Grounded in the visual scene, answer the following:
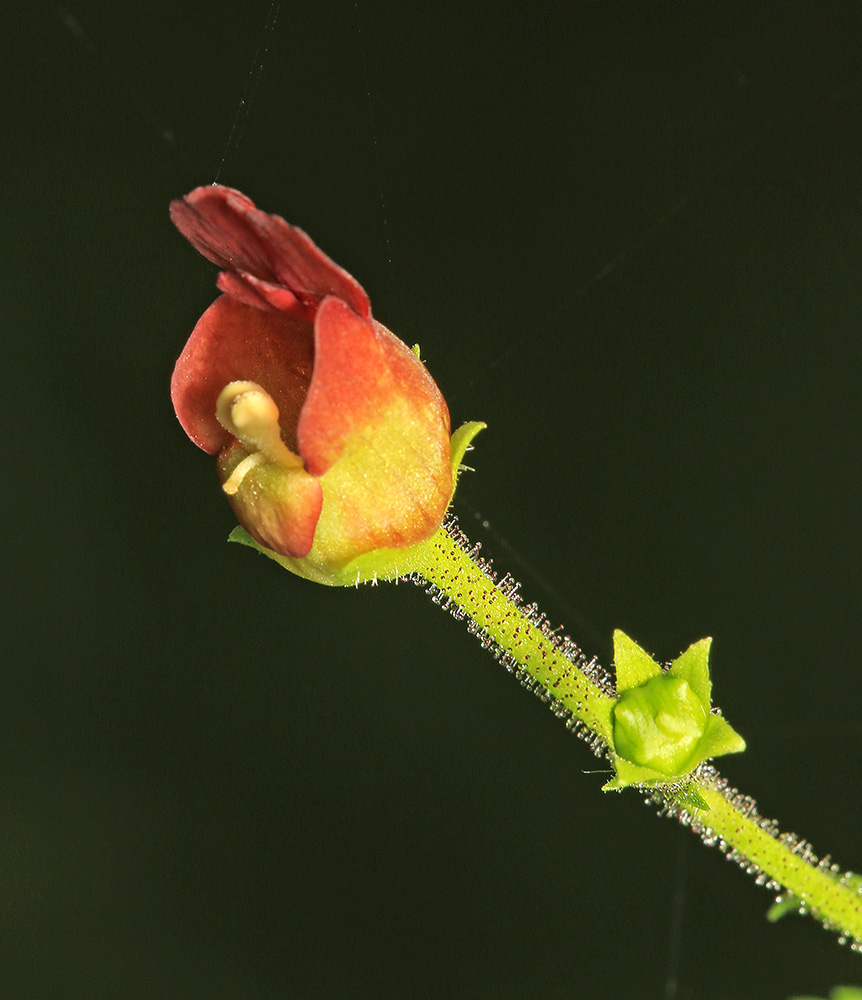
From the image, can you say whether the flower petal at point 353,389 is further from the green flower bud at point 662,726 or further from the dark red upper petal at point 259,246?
the green flower bud at point 662,726

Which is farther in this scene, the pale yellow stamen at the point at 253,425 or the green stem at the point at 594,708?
the green stem at the point at 594,708

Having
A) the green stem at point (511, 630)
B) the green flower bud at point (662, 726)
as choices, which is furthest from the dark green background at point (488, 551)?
the green flower bud at point (662, 726)

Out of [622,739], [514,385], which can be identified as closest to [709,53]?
[514,385]

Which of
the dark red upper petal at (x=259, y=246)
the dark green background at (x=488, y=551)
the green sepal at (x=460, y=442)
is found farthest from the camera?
the dark green background at (x=488, y=551)

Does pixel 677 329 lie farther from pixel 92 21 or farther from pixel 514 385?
pixel 92 21

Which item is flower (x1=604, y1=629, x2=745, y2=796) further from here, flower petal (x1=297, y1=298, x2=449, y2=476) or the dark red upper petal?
the dark red upper petal

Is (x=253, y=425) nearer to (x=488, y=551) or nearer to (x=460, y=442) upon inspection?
(x=460, y=442)

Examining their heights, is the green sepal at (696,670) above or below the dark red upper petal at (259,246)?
below

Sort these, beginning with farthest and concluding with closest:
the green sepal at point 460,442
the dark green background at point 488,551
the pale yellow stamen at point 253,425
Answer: the dark green background at point 488,551, the green sepal at point 460,442, the pale yellow stamen at point 253,425
